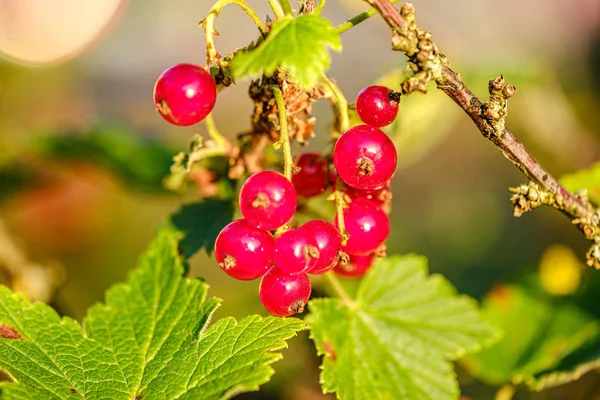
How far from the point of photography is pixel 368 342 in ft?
5.16

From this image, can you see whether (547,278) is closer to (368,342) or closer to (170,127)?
(368,342)

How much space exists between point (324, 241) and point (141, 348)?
0.53 meters

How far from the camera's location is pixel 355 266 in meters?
1.54

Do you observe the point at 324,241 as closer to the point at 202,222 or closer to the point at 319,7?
the point at 319,7

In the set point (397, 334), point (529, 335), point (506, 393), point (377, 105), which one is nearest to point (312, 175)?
point (377, 105)

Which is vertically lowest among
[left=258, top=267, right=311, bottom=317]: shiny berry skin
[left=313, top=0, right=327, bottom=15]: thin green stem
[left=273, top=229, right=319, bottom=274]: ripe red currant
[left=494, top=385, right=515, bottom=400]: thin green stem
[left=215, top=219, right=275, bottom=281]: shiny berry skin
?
[left=494, top=385, right=515, bottom=400]: thin green stem

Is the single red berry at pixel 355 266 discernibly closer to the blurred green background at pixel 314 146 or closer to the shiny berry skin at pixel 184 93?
the blurred green background at pixel 314 146

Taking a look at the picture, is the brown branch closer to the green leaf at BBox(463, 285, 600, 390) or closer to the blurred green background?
the blurred green background

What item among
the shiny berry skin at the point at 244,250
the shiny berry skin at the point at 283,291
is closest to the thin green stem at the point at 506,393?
the shiny berry skin at the point at 283,291

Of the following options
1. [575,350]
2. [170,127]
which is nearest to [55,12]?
[170,127]

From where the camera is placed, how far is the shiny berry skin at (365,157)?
1146mm

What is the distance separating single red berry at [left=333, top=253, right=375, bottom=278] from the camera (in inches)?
59.7

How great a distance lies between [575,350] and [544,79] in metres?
1.72

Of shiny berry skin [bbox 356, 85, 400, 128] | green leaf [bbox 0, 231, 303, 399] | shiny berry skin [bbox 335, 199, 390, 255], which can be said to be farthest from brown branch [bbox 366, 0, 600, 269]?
green leaf [bbox 0, 231, 303, 399]
